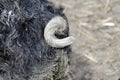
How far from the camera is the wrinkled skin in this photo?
350cm

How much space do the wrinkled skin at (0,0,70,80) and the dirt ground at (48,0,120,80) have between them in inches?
45.5

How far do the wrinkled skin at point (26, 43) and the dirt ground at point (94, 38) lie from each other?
45.5 inches

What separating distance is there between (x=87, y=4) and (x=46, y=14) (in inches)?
95.1

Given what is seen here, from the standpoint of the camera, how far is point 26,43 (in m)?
3.55

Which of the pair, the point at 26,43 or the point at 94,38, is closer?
the point at 26,43

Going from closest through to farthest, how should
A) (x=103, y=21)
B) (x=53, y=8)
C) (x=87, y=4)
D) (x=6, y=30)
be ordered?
1. (x=6, y=30)
2. (x=53, y=8)
3. (x=103, y=21)
4. (x=87, y=4)

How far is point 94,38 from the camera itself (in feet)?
17.6

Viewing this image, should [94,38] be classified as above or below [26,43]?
below

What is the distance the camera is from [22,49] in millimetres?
3523

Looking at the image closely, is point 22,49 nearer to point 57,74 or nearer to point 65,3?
point 57,74

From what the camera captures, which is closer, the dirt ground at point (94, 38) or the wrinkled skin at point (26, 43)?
the wrinkled skin at point (26, 43)

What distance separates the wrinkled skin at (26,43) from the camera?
3.50 meters

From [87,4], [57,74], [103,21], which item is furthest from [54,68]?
[87,4]

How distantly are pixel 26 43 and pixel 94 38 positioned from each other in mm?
1954
